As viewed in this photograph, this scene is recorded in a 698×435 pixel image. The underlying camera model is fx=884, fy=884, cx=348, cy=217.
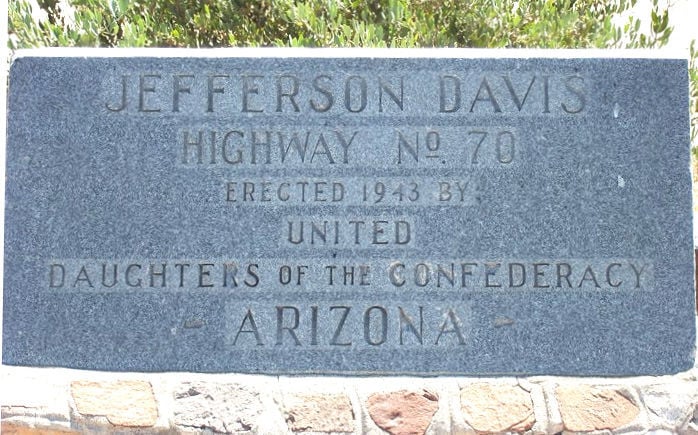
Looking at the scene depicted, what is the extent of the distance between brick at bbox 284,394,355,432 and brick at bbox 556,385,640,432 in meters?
0.81

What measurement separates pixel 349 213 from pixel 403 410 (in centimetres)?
79

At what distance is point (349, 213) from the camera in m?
3.49

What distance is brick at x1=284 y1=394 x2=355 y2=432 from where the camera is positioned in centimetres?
333

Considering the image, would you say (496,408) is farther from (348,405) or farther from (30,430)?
(30,430)

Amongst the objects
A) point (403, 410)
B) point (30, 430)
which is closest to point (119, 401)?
point (30, 430)

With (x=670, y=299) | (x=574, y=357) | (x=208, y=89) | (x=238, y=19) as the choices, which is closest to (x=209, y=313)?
(x=208, y=89)

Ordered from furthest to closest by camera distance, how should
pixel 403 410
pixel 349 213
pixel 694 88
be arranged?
pixel 694 88 < pixel 349 213 < pixel 403 410

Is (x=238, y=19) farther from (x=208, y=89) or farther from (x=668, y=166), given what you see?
(x=668, y=166)

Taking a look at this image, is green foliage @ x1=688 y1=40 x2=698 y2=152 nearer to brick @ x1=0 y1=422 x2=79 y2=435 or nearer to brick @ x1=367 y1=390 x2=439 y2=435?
brick @ x1=367 y1=390 x2=439 y2=435

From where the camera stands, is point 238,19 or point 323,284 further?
point 238,19

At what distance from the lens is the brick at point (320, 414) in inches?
131

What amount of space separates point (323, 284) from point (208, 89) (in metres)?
0.90

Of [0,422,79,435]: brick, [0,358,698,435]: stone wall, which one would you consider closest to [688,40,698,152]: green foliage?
[0,358,698,435]: stone wall

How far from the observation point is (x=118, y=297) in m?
3.46
